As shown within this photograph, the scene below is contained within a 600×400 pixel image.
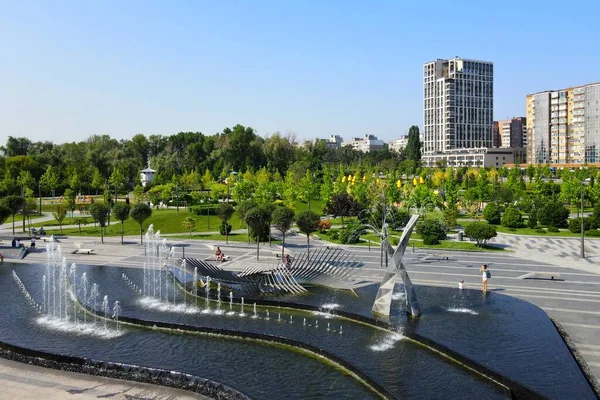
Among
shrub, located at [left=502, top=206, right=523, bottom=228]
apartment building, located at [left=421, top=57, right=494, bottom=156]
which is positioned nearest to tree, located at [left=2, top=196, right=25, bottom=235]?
shrub, located at [left=502, top=206, right=523, bottom=228]

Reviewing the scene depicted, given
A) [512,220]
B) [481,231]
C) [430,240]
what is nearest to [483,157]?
[512,220]

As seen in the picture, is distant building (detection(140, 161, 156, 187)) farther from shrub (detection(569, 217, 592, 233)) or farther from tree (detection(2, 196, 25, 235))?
shrub (detection(569, 217, 592, 233))

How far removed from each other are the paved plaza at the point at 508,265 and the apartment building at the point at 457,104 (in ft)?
312

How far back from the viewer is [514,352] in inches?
528

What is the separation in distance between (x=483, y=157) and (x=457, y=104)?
19336 mm

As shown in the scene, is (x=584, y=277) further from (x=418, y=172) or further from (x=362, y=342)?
(x=418, y=172)

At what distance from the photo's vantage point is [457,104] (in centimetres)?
12600

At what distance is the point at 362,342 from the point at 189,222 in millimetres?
26450

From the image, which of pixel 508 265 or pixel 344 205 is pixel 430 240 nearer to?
pixel 508 265

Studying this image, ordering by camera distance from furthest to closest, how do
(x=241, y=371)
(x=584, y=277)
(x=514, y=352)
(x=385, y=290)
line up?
(x=584, y=277) → (x=385, y=290) → (x=514, y=352) → (x=241, y=371)

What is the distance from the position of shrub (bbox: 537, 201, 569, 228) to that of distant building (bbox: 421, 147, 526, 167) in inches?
2800

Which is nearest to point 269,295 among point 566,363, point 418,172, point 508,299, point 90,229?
point 508,299

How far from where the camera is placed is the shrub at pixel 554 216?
38250 millimetres

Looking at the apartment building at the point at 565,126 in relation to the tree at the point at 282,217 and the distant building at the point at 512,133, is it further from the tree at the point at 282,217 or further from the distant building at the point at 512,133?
the tree at the point at 282,217
